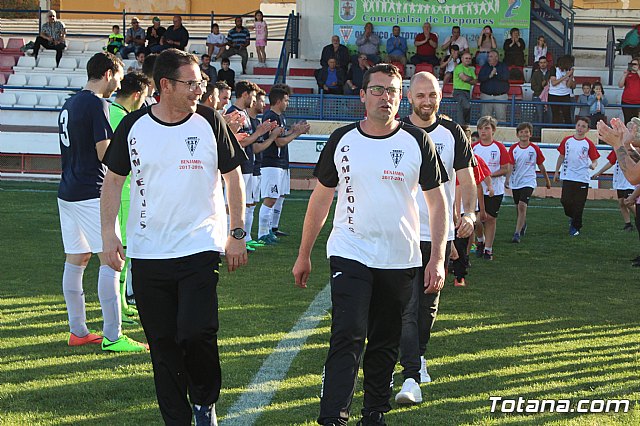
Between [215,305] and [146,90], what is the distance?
2.98 metres

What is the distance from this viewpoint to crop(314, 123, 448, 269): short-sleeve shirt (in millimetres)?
5258

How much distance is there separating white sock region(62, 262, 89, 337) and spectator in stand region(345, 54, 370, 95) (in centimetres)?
1862

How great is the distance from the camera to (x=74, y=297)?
7.60 m

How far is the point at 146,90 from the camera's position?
7.74m

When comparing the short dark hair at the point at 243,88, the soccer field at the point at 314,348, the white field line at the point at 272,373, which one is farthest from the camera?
the short dark hair at the point at 243,88

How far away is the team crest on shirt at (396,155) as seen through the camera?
5.25 m

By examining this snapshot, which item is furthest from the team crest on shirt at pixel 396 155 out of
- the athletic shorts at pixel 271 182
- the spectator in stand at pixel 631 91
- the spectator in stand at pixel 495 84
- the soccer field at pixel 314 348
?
the spectator in stand at pixel 631 91

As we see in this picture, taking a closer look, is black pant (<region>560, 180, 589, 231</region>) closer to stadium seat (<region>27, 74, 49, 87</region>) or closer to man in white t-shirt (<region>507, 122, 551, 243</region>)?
man in white t-shirt (<region>507, 122, 551, 243</region>)

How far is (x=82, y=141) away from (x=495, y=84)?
19287 mm

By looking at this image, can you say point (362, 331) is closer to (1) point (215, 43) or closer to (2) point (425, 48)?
(2) point (425, 48)

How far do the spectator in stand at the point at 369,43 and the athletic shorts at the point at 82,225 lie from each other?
20.4 meters

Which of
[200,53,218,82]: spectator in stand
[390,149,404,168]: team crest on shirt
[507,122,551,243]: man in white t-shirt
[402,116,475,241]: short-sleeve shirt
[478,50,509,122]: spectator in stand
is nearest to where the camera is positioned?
[390,149,404,168]: team crest on shirt

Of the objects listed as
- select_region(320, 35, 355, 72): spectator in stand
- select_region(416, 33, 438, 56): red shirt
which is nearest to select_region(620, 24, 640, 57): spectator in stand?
select_region(416, 33, 438, 56): red shirt

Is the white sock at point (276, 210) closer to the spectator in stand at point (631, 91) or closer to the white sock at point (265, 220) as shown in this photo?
the white sock at point (265, 220)
